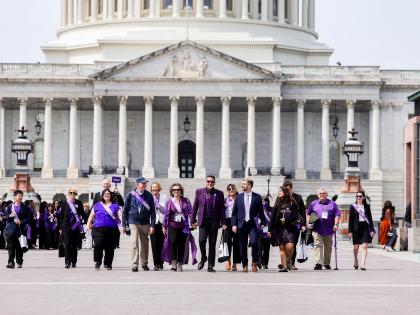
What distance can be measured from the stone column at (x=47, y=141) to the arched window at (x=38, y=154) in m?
4.16

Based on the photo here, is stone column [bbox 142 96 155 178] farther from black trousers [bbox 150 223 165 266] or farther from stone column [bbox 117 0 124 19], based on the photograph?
black trousers [bbox 150 223 165 266]

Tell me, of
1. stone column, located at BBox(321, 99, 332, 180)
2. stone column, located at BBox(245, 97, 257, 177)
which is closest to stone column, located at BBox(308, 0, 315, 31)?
stone column, located at BBox(321, 99, 332, 180)

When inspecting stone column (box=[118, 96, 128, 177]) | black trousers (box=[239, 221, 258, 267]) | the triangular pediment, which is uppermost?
the triangular pediment

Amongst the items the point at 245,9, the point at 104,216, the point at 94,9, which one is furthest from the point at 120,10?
the point at 104,216

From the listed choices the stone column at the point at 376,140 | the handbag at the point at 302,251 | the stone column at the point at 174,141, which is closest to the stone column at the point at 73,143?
the stone column at the point at 174,141

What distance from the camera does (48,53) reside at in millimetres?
124438

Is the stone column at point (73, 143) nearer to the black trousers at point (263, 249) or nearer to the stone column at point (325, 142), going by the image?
the stone column at point (325, 142)

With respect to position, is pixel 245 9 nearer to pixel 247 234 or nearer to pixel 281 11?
pixel 281 11

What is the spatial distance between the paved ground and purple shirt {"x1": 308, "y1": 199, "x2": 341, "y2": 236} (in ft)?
4.19

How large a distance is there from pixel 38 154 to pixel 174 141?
13506mm

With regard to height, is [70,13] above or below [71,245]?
above

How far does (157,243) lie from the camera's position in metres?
38.5

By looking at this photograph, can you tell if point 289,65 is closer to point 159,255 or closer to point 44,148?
point 44,148

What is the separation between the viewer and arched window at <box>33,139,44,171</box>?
378 feet
